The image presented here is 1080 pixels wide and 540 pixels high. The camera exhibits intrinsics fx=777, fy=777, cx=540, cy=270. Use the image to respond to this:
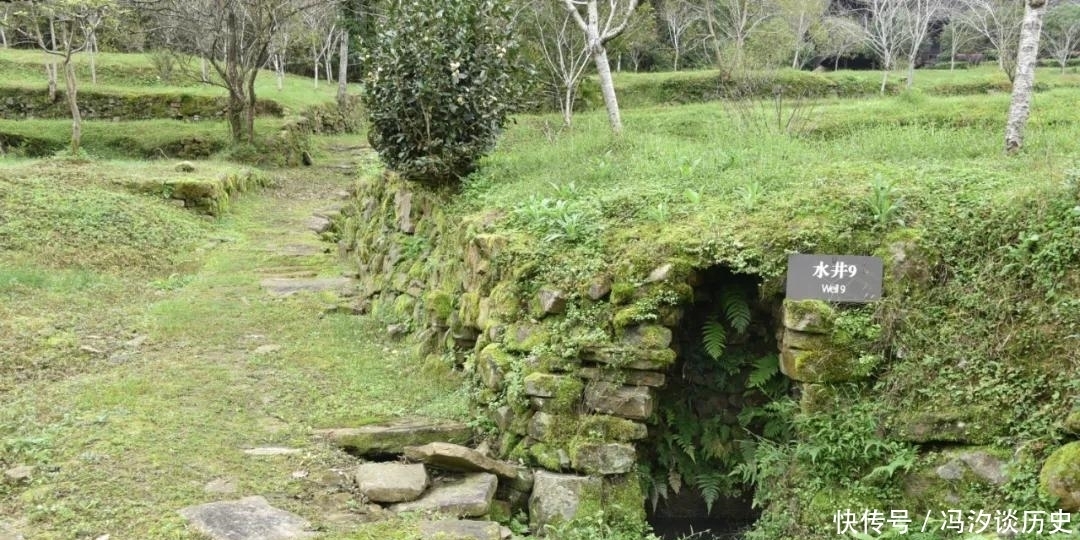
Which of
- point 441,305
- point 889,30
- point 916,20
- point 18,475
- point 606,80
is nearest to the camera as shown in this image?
point 18,475

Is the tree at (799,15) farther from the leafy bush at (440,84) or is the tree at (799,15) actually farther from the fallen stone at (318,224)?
the leafy bush at (440,84)

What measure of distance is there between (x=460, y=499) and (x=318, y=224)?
10.8m

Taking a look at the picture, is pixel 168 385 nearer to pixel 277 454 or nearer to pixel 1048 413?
pixel 277 454

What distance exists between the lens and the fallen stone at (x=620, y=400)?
5336mm

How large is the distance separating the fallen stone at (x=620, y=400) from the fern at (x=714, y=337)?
607 mm

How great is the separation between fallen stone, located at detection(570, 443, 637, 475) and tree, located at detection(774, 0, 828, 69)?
29.0 meters

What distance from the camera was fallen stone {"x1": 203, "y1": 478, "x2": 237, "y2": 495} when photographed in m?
4.67

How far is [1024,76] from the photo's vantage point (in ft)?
25.2

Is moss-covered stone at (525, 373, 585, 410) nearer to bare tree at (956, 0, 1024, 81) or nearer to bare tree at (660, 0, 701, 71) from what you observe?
bare tree at (956, 0, 1024, 81)

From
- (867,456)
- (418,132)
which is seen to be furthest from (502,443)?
(418,132)

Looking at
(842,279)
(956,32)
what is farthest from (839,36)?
(842,279)

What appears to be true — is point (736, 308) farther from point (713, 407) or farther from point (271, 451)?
point (271, 451)

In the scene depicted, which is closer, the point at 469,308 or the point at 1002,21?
the point at 469,308

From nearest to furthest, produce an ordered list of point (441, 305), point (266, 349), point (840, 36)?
point (441, 305) → point (266, 349) → point (840, 36)
